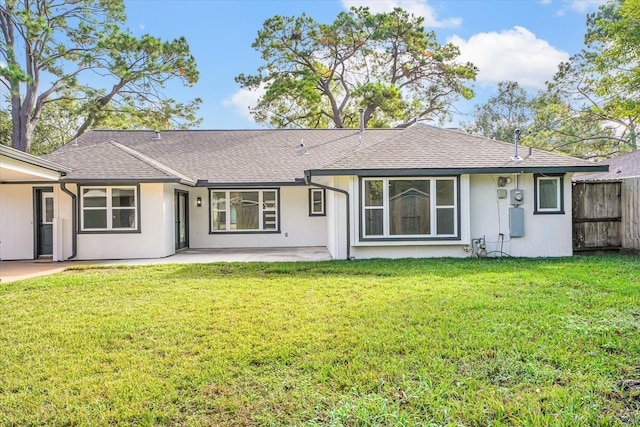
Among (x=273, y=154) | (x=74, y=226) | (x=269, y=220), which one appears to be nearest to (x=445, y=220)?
(x=269, y=220)

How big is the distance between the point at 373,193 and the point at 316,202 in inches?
159

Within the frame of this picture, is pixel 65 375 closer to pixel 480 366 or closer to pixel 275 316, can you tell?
pixel 275 316

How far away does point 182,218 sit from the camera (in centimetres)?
1223

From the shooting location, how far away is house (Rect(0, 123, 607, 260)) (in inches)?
361

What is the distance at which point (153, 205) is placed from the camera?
Result: 10242 mm

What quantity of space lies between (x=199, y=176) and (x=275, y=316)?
839 cm

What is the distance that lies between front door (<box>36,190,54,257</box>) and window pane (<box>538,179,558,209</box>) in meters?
13.4

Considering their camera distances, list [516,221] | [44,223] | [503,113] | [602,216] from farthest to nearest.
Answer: [503,113]
[44,223]
[602,216]
[516,221]

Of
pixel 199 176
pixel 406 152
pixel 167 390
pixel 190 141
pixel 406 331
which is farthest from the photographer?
pixel 190 141

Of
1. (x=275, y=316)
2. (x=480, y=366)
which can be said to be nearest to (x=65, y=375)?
(x=275, y=316)

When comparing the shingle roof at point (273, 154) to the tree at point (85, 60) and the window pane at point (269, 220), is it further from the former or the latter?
the tree at point (85, 60)

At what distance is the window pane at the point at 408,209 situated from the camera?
9.20 meters

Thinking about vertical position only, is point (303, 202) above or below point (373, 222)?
above

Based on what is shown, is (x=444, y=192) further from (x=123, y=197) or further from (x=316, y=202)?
(x=123, y=197)
